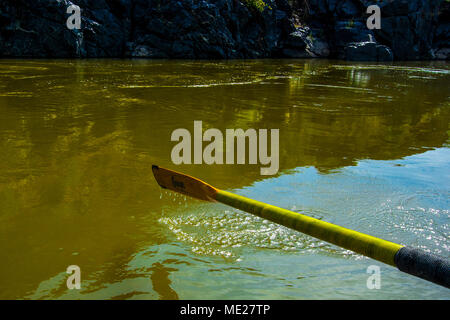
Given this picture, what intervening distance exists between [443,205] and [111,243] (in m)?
3.28

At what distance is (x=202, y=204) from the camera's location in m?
3.85

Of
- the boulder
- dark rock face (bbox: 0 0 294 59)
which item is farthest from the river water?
the boulder

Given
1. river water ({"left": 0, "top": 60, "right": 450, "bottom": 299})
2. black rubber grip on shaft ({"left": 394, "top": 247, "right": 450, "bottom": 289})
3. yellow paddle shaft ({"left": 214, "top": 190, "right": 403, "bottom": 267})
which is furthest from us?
river water ({"left": 0, "top": 60, "right": 450, "bottom": 299})

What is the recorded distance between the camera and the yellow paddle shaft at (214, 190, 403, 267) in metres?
2.04

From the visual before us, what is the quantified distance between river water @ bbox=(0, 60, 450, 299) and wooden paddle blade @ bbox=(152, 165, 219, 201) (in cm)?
29

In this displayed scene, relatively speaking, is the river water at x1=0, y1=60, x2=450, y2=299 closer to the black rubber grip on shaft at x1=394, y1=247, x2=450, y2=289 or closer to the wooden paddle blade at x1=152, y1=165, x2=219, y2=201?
the wooden paddle blade at x1=152, y1=165, x2=219, y2=201

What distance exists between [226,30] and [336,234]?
3184 centimetres

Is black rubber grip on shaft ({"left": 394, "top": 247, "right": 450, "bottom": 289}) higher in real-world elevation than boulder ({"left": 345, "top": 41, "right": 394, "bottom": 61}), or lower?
lower

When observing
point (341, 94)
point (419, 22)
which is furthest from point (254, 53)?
point (341, 94)

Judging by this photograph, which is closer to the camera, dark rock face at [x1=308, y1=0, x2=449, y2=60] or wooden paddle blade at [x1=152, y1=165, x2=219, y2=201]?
wooden paddle blade at [x1=152, y1=165, x2=219, y2=201]

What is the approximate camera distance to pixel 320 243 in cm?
314

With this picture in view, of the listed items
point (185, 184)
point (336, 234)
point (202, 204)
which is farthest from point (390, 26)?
point (336, 234)

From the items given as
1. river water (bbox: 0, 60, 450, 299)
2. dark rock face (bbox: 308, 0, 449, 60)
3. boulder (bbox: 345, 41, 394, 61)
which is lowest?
river water (bbox: 0, 60, 450, 299)
